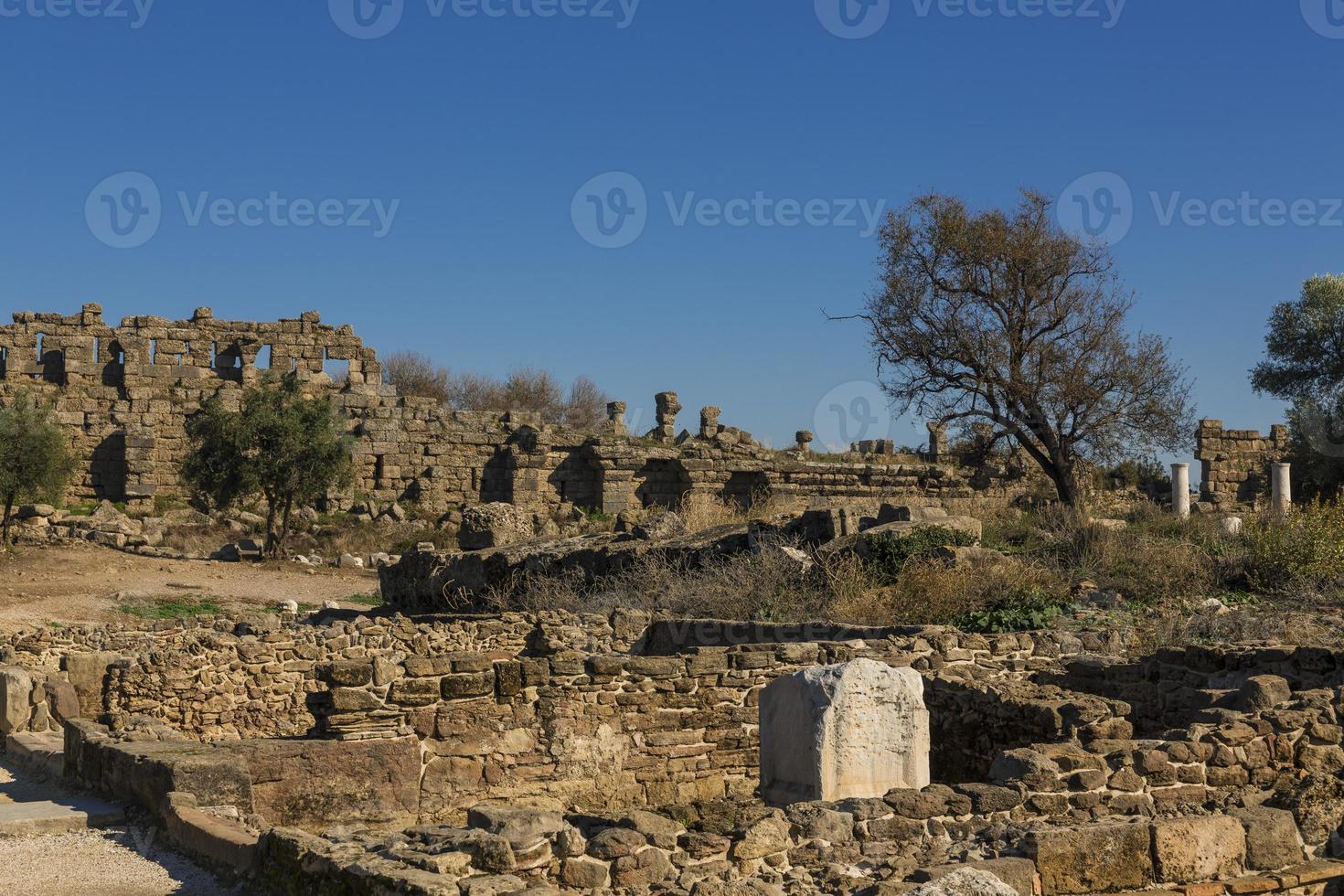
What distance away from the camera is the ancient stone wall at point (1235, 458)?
30281 millimetres

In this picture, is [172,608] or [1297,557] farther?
[172,608]

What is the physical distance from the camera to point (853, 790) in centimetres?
778

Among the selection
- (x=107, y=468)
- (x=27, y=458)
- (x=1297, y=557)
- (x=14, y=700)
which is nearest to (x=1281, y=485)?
(x=1297, y=557)

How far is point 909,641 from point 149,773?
245 inches

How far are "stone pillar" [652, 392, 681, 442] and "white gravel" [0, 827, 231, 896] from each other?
78.8 ft

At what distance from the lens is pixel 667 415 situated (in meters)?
31.4

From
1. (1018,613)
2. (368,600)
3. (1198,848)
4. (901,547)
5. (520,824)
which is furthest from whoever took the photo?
(368,600)

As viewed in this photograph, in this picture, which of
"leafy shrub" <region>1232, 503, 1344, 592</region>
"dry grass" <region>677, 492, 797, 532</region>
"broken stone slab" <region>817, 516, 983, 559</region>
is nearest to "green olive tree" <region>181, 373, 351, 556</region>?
"dry grass" <region>677, 492, 797, 532</region>

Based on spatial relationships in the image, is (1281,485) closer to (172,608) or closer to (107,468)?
(172,608)

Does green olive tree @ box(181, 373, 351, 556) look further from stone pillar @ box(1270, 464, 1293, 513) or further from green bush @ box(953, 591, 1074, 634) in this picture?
stone pillar @ box(1270, 464, 1293, 513)

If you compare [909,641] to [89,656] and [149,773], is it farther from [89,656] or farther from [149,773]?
[89,656]

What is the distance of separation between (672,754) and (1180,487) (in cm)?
1601

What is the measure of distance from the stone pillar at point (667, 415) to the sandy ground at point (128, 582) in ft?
27.9

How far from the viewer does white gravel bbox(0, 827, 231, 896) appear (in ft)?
20.9
